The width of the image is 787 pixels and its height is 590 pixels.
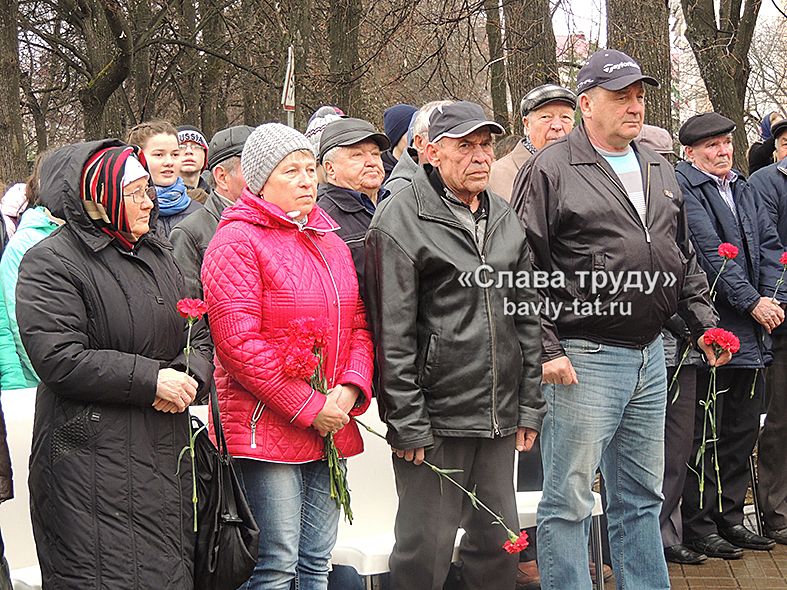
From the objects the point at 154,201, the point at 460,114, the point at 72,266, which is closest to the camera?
the point at 72,266

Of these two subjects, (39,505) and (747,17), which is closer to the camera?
(39,505)

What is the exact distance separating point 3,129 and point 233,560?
8519 millimetres

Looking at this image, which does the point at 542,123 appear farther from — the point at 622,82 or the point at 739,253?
the point at 622,82

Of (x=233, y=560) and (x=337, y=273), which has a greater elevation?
(x=337, y=273)

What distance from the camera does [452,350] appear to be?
14.5 ft

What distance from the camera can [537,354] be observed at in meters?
4.65

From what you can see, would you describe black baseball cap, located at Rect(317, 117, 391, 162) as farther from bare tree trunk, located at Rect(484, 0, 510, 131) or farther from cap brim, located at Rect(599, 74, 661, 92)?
bare tree trunk, located at Rect(484, 0, 510, 131)

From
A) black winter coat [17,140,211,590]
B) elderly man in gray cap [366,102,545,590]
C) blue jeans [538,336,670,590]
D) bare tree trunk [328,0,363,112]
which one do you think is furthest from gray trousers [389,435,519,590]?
bare tree trunk [328,0,363,112]

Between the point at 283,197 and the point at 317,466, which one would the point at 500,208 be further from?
the point at 317,466

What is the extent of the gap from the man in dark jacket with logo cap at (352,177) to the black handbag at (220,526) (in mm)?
1391

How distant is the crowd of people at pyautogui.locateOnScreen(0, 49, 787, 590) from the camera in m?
3.76

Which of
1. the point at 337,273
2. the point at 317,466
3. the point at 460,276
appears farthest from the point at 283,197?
the point at 317,466

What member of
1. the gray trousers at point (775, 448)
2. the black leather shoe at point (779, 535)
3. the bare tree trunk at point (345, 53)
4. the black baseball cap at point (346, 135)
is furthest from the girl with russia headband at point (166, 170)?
the bare tree trunk at point (345, 53)

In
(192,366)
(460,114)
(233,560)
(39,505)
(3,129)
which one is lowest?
(233,560)
